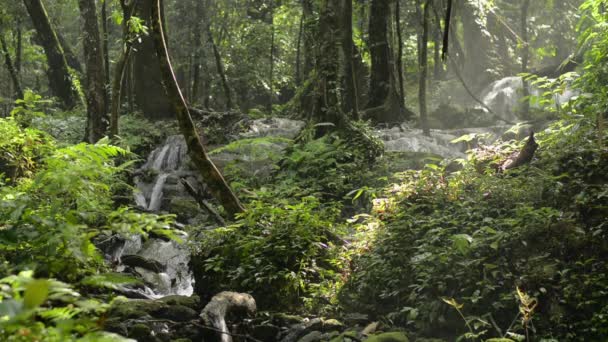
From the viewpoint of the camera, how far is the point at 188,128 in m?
6.88

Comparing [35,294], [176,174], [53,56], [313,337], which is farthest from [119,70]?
[35,294]

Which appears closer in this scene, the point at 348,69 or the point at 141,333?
the point at 141,333

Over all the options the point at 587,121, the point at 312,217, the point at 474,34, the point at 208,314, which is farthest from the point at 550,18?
the point at 208,314

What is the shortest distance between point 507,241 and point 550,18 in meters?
27.8

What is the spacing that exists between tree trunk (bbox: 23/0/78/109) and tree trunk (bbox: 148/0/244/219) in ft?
40.1

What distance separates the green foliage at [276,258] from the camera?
6031 millimetres

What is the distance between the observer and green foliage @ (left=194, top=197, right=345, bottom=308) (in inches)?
237

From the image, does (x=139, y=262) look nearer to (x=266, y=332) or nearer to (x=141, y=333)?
(x=266, y=332)

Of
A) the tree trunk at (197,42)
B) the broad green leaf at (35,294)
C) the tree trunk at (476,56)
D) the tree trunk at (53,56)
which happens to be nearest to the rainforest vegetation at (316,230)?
the broad green leaf at (35,294)

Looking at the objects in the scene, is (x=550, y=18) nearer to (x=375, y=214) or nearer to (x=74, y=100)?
(x=74, y=100)

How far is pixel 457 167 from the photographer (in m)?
9.81

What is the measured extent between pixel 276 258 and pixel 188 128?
1.98 metres

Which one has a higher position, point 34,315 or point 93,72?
point 93,72

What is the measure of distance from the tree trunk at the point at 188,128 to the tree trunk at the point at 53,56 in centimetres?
1222
